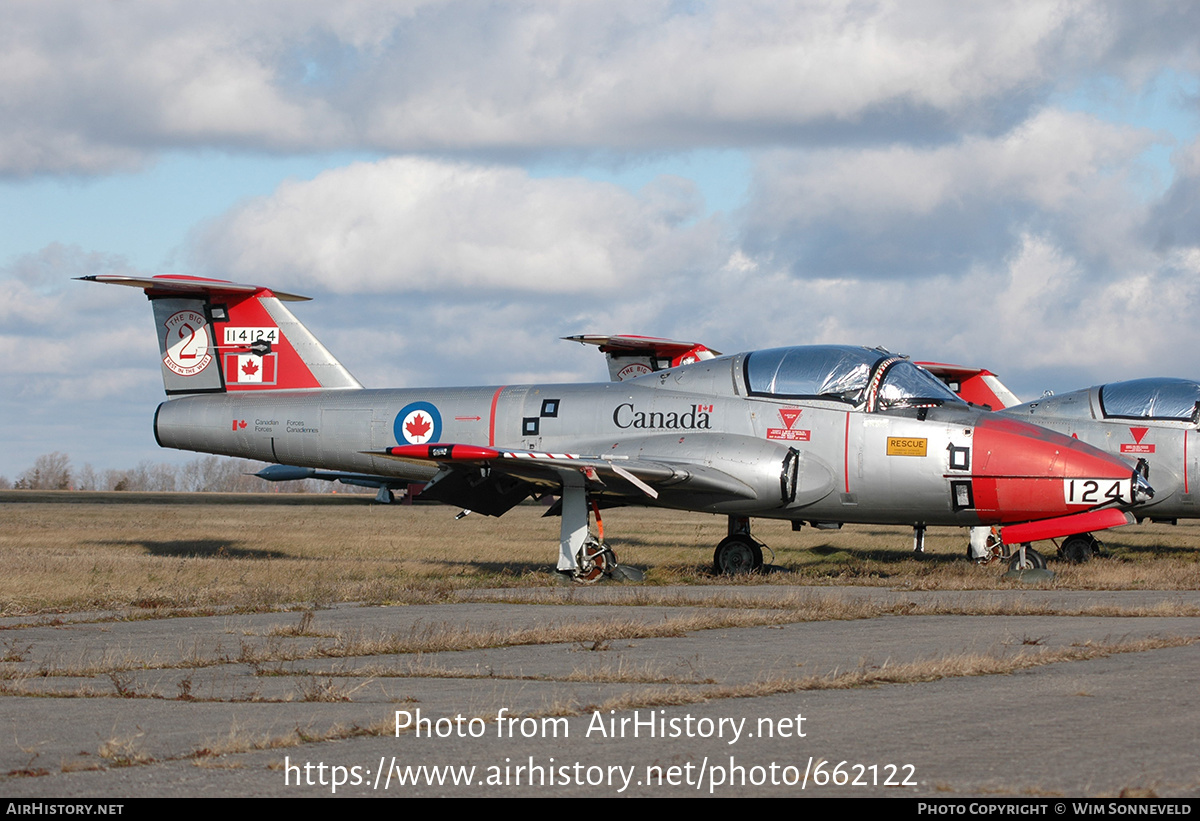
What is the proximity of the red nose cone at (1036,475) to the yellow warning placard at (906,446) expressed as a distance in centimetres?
69

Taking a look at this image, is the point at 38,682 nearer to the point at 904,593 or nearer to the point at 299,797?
the point at 299,797

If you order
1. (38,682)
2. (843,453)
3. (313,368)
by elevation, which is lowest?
(38,682)

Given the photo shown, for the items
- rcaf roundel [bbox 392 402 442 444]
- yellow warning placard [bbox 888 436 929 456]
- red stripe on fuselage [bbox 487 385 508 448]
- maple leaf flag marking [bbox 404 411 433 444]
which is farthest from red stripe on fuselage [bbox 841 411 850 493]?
maple leaf flag marking [bbox 404 411 433 444]

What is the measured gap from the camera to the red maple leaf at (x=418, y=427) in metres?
19.2

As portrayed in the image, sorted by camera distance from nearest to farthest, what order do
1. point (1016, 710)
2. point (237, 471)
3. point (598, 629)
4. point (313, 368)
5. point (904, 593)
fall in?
1. point (1016, 710)
2. point (598, 629)
3. point (904, 593)
4. point (313, 368)
5. point (237, 471)

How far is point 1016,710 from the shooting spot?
684cm

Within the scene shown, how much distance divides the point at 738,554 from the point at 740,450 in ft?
6.43

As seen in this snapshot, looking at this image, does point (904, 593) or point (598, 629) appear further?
point (904, 593)

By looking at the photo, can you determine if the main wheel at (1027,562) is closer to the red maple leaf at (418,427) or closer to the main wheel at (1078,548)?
the main wheel at (1078,548)

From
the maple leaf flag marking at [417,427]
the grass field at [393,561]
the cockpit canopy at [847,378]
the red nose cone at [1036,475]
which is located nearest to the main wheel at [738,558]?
the grass field at [393,561]

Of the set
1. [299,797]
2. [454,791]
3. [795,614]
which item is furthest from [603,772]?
[795,614]

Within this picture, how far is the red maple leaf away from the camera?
62.8ft

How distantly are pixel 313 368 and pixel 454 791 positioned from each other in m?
16.4
